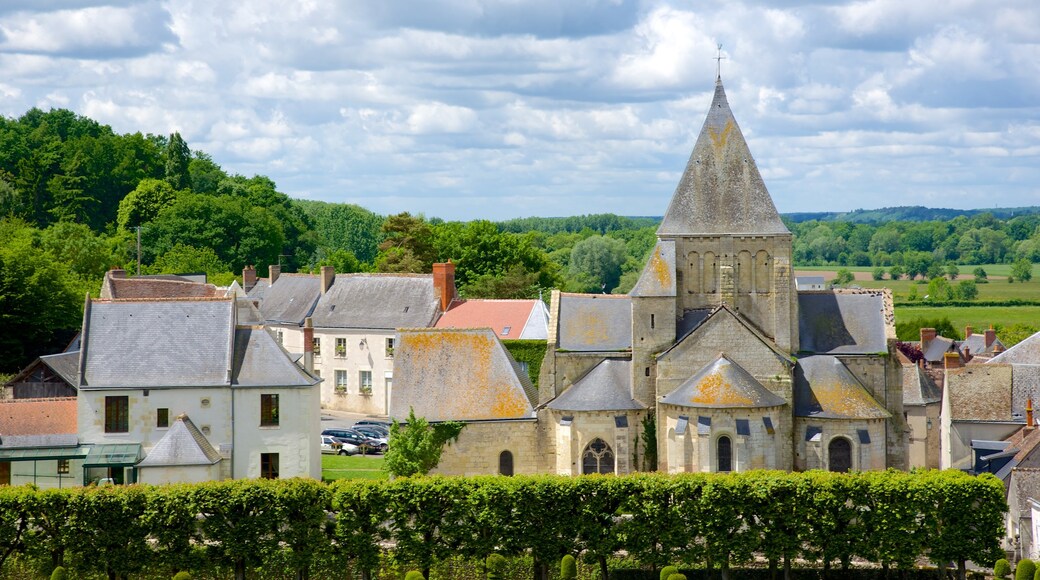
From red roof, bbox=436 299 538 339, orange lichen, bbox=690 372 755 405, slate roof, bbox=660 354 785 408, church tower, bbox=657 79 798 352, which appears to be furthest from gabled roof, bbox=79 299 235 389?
red roof, bbox=436 299 538 339

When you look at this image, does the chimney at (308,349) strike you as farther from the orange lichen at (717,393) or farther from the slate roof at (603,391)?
the orange lichen at (717,393)

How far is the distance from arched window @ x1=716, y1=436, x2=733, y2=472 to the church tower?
5.68 m

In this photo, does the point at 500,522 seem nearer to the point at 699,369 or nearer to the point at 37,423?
the point at 699,369

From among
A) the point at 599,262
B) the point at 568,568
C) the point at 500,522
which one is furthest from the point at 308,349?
the point at 599,262

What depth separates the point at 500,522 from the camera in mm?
47781

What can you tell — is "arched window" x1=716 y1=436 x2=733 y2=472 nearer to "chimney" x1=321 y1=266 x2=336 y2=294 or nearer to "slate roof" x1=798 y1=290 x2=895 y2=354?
"slate roof" x1=798 y1=290 x2=895 y2=354

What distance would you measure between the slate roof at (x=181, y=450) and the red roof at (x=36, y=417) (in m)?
3.95

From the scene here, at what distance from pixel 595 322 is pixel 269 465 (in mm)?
15182

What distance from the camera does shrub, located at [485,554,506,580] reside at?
4656cm

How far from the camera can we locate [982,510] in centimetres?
4709

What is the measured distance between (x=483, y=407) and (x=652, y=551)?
12312mm

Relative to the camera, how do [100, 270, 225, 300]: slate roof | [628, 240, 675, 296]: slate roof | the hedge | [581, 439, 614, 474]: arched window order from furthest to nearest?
[100, 270, 225, 300]: slate roof, [628, 240, 675, 296]: slate roof, [581, 439, 614, 474]: arched window, the hedge

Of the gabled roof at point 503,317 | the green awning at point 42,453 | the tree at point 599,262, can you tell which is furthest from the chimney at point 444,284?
the tree at point 599,262

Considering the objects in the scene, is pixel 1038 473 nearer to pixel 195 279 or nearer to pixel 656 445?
pixel 656 445
